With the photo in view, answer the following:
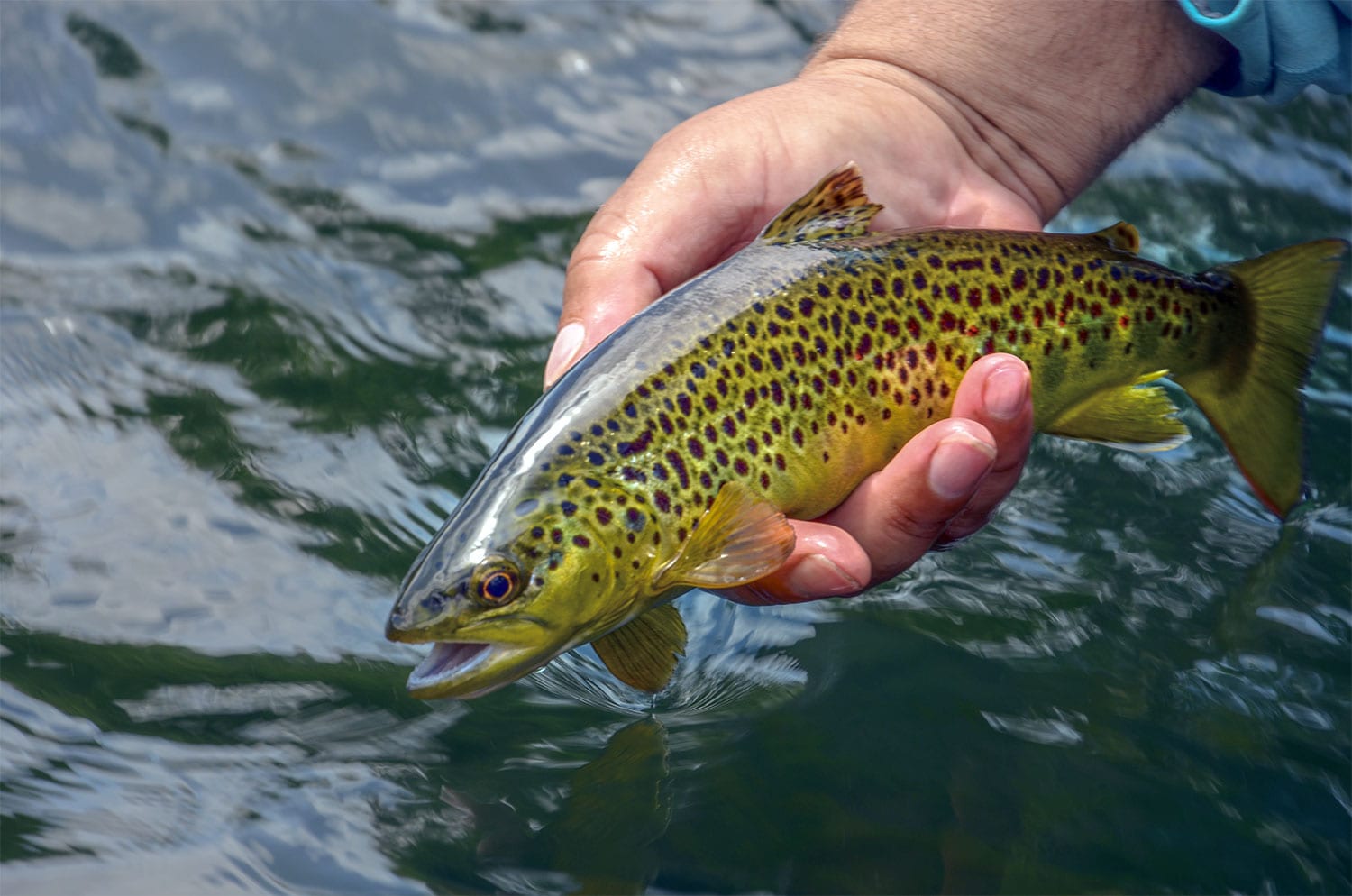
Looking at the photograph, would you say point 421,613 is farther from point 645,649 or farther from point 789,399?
point 789,399

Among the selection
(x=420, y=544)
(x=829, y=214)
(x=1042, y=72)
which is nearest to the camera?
(x=829, y=214)

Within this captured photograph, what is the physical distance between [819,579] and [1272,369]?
1.55 metres

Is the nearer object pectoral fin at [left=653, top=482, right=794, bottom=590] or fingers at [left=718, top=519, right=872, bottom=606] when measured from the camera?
pectoral fin at [left=653, top=482, right=794, bottom=590]

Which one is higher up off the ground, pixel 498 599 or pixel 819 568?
pixel 498 599

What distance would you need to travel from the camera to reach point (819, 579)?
10.9ft

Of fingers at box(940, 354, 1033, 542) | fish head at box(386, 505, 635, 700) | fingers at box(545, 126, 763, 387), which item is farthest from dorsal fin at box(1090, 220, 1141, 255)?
fish head at box(386, 505, 635, 700)

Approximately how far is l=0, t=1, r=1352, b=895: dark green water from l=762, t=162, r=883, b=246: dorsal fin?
1222 mm

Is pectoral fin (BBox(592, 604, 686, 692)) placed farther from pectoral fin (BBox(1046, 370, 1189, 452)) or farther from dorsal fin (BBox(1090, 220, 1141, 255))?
dorsal fin (BBox(1090, 220, 1141, 255))

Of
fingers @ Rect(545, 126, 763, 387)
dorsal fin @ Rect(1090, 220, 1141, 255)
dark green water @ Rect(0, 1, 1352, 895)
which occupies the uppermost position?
fingers @ Rect(545, 126, 763, 387)

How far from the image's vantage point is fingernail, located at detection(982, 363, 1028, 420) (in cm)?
341

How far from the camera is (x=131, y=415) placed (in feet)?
15.8

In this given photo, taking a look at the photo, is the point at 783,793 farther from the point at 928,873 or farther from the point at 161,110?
the point at 161,110

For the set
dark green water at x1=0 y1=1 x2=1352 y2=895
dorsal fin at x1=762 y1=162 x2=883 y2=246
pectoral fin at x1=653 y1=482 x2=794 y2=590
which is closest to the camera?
pectoral fin at x1=653 y1=482 x2=794 y2=590

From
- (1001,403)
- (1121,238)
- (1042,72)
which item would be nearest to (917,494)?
(1001,403)
